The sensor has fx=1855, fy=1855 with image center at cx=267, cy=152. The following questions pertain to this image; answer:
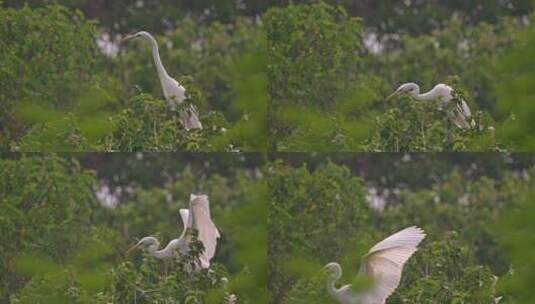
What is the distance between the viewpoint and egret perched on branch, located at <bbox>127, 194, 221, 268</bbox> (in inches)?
291

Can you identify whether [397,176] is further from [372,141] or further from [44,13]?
[44,13]

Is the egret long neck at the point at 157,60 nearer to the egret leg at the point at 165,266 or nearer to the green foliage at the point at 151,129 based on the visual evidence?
the green foliage at the point at 151,129

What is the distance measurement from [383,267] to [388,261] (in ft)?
0.11

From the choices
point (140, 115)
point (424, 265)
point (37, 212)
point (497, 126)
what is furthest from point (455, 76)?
point (37, 212)

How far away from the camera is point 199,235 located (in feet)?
24.4

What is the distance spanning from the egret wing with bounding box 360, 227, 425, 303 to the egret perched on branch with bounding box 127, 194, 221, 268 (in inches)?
24.4

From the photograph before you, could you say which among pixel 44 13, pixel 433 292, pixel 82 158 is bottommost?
pixel 433 292

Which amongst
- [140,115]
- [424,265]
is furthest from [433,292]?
[140,115]

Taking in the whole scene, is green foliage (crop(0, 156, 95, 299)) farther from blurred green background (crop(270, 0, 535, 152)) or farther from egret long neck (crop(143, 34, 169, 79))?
blurred green background (crop(270, 0, 535, 152))

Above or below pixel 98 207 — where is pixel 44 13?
above

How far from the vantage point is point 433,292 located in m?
7.57

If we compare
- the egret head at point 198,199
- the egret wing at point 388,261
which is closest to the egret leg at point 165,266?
the egret head at point 198,199

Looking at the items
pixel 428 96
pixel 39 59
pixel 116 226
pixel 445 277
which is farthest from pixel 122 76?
pixel 445 277

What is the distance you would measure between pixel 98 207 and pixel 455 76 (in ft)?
5.15
